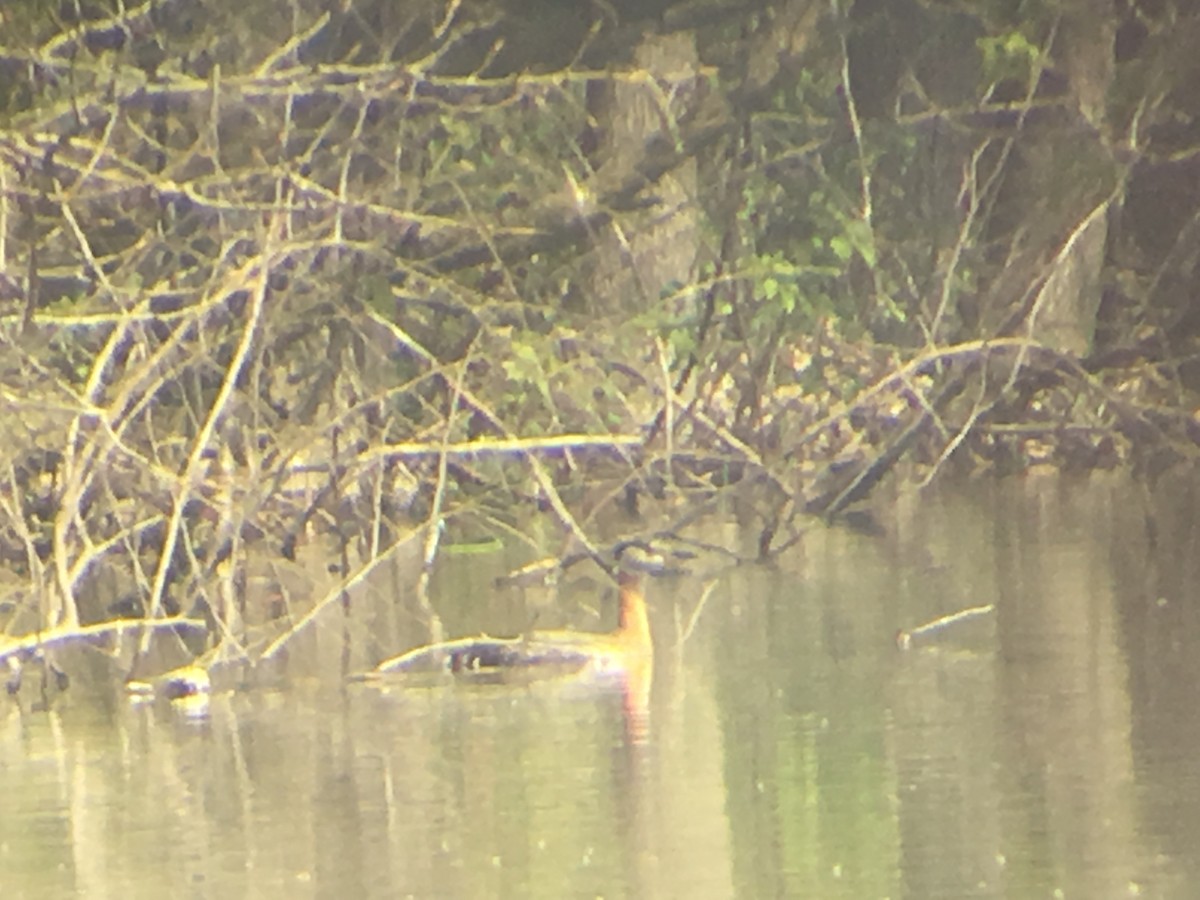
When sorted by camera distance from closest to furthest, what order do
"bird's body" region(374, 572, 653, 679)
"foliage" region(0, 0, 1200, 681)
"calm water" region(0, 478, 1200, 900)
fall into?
"calm water" region(0, 478, 1200, 900) → "bird's body" region(374, 572, 653, 679) → "foliage" region(0, 0, 1200, 681)

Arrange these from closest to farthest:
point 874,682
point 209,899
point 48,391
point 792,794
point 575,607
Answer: point 209,899 → point 792,794 → point 874,682 → point 48,391 → point 575,607

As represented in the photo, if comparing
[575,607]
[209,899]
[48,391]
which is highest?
[48,391]

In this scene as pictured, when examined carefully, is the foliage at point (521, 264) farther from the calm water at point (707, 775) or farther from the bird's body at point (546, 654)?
the calm water at point (707, 775)

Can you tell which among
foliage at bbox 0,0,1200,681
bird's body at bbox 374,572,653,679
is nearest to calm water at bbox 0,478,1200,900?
bird's body at bbox 374,572,653,679

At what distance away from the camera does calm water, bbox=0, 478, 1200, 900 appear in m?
4.79

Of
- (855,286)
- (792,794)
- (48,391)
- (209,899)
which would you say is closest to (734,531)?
(855,286)

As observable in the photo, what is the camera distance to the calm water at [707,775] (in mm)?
4793

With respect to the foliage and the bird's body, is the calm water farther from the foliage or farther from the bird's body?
the foliage

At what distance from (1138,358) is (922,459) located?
179 centimetres

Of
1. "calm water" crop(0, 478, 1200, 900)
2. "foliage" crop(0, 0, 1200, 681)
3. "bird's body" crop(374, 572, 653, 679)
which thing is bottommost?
"calm water" crop(0, 478, 1200, 900)

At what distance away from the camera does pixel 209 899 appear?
477 cm

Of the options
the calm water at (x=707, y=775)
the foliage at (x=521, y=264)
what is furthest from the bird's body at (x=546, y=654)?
the foliage at (x=521, y=264)

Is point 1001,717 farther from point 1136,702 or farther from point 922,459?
point 922,459

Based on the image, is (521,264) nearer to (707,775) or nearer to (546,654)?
(546,654)
